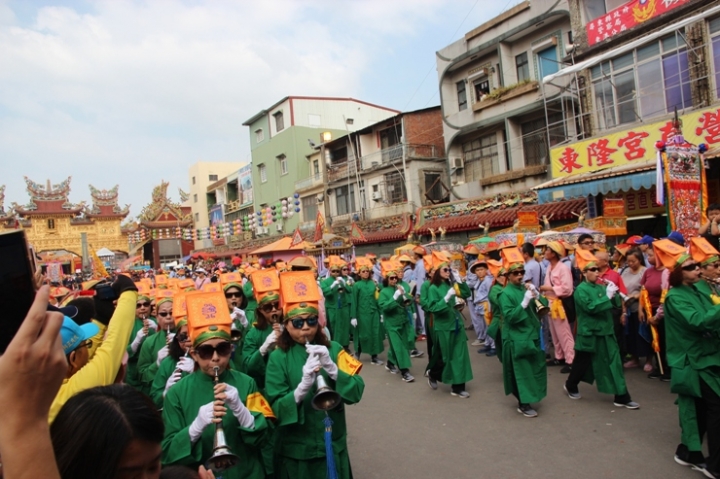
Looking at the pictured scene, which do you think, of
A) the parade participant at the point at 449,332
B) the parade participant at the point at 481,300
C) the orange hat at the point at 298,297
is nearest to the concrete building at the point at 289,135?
the parade participant at the point at 481,300

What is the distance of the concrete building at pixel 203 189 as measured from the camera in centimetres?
4606

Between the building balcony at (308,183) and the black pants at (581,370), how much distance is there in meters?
24.0

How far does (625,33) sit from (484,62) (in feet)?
24.4

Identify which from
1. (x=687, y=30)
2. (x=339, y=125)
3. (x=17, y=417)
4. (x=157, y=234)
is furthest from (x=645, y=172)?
(x=157, y=234)

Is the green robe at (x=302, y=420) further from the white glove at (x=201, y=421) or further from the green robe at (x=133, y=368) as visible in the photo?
the green robe at (x=133, y=368)

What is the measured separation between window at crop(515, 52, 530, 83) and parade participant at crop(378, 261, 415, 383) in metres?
12.9

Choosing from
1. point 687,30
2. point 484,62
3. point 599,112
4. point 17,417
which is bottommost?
point 17,417

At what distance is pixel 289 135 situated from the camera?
108 ft


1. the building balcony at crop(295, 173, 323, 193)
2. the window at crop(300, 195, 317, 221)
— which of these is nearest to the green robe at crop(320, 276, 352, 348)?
the building balcony at crop(295, 173, 323, 193)

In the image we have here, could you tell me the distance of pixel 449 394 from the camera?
7297mm

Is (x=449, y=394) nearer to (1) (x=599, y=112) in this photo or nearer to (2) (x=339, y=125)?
(1) (x=599, y=112)

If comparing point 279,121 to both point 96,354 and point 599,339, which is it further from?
point 96,354

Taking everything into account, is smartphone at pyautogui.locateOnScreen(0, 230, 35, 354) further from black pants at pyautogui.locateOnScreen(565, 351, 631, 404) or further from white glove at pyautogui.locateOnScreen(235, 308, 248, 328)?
black pants at pyautogui.locateOnScreen(565, 351, 631, 404)

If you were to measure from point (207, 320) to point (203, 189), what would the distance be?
150 feet
